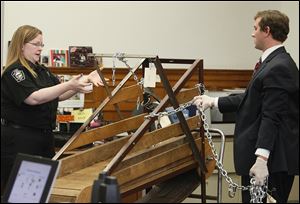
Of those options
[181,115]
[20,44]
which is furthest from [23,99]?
[181,115]

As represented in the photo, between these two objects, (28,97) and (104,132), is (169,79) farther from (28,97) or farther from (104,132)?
(28,97)

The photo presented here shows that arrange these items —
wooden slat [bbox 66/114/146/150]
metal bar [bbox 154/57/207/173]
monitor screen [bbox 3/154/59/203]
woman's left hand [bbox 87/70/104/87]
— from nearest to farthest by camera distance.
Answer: monitor screen [bbox 3/154/59/203], woman's left hand [bbox 87/70/104/87], metal bar [bbox 154/57/207/173], wooden slat [bbox 66/114/146/150]

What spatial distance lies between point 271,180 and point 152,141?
26.7 inches

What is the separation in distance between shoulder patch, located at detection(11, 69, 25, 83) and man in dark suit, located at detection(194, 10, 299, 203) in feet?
3.69

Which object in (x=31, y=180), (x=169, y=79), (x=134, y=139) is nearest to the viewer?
(x=31, y=180)

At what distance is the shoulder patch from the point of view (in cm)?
273

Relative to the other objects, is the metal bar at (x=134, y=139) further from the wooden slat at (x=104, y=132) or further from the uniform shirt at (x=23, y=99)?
the uniform shirt at (x=23, y=99)

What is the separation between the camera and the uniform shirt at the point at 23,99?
272 centimetres

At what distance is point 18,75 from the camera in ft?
8.97

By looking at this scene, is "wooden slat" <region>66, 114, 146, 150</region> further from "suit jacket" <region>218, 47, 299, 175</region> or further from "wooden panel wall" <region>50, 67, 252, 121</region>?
"wooden panel wall" <region>50, 67, 252, 121</region>

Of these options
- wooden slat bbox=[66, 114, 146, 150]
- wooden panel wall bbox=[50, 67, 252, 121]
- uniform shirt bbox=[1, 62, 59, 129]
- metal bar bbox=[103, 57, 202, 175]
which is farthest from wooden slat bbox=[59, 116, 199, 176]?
wooden panel wall bbox=[50, 67, 252, 121]

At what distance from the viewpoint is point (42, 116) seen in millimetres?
2857

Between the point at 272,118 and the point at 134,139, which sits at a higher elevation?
the point at 272,118

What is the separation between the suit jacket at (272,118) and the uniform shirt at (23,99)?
102 cm
